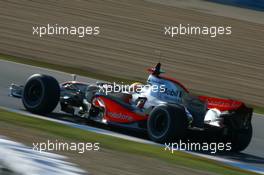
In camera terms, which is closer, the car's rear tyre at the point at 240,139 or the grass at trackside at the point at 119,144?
the grass at trackside at the point at 119,144

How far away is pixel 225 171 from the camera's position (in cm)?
959

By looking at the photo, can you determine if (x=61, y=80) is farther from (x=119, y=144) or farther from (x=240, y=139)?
(x=119, y=144)

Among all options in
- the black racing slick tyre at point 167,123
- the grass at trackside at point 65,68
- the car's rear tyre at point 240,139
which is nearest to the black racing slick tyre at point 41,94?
the black racing slick tyre at point 167,123

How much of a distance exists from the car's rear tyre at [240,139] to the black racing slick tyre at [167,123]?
2.82ft

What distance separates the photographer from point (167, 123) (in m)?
11.2

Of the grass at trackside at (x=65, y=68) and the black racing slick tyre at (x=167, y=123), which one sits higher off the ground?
the grass at trackside at (x=65, y=68)

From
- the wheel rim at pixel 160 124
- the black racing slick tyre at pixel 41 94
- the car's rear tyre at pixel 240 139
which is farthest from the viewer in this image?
the black racing slick tyre at pixel 41 94

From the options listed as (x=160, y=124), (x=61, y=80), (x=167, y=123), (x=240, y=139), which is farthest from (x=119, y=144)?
(x=61, y=80)

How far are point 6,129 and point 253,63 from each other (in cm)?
1276

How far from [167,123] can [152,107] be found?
30.0 inches

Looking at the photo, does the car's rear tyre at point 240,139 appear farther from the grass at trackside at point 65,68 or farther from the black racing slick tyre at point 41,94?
the grass at trackside at point 65,68

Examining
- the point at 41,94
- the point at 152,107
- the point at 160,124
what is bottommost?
the point at 160,124

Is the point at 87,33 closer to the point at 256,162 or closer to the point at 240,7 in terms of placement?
the point at 240,7

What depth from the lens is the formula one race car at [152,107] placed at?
447 inches
